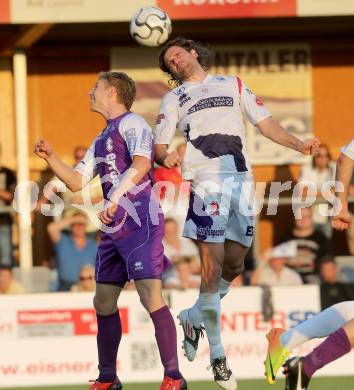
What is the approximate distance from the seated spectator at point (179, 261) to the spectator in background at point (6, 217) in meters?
1.80

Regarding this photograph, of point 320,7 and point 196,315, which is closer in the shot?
point 196,315

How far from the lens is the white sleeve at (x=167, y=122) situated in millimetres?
8586

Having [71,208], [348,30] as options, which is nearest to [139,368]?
[71,208]

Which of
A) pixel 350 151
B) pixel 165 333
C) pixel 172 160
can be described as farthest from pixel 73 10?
pixel 350 151

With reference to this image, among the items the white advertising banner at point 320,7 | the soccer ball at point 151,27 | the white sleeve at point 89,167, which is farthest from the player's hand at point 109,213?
the white advertising banner at point 320,7

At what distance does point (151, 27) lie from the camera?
9.92 metres

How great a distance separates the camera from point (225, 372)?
8.65 metres

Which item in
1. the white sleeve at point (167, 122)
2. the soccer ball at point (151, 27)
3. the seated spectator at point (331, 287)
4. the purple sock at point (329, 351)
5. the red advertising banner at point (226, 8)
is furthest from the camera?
the red advertising banner at point (226, 8)

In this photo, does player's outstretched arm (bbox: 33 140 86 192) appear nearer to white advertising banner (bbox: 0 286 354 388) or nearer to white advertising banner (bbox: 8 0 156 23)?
white advertising banner (bbox: 0 286 354 388)

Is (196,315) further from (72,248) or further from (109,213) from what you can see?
(72,248)

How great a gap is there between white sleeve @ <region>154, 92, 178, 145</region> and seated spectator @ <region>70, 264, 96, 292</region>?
3438mm

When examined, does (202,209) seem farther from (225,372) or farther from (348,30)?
(348,30)

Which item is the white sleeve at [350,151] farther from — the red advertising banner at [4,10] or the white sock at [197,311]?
the red advertising banner at [4,10]

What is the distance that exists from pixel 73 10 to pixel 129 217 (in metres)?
4.87
